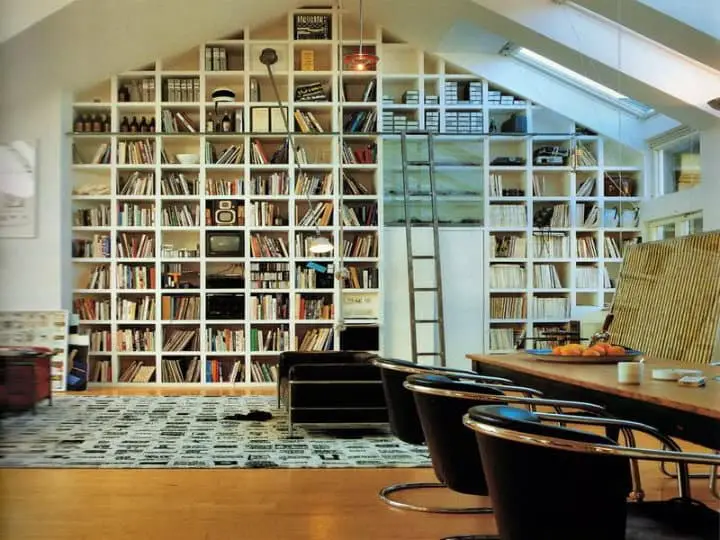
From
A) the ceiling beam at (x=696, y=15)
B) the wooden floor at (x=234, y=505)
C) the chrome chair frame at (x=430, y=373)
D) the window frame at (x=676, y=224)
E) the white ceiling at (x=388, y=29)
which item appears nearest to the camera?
the chrome chair frame at (x=430, y=373)

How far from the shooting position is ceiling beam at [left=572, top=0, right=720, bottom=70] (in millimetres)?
6160

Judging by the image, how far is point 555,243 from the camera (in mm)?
9531

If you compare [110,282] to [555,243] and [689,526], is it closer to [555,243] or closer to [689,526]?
[555,243]

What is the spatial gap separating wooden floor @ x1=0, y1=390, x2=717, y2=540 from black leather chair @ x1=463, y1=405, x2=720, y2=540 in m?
1.63

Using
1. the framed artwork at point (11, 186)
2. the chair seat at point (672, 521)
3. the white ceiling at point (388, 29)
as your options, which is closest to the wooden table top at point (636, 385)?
the chair seat at point (672, 521)

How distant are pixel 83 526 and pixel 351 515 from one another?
42.9 inches

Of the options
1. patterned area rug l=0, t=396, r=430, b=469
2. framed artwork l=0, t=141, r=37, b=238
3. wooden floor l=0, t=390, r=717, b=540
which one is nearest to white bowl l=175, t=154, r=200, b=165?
patterned area rug l=0, t=396, r=430, b=469

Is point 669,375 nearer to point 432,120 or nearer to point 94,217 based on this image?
point 432,120

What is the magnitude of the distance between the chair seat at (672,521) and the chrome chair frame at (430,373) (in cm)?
83

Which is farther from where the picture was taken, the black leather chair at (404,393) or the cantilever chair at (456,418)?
the black leather chair at (404,393)

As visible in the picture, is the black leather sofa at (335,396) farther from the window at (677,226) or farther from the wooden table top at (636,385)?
the window at (677,226)

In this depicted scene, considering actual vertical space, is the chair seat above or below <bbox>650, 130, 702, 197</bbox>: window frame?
below

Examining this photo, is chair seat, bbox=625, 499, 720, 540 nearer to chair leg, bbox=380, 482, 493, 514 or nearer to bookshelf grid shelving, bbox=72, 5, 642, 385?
chair leg, bbox=380, 482, 493, 514

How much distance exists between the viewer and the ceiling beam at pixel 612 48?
24.4 ft
